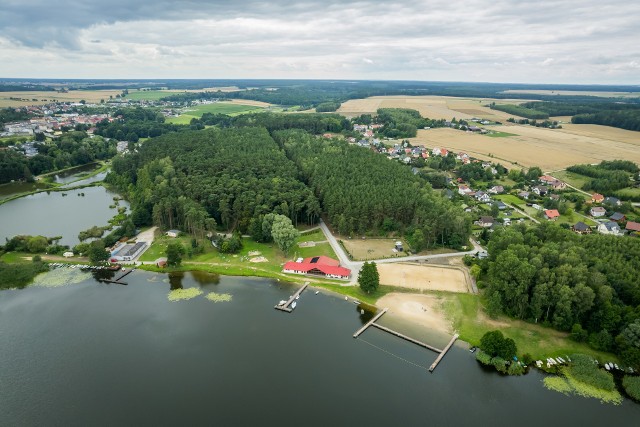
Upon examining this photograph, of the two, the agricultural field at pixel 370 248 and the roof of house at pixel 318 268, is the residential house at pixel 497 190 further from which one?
the roof of house at pixel 318 268

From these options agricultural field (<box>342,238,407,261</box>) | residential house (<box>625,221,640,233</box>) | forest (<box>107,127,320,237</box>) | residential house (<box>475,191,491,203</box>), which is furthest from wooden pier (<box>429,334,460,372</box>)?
residential house (<box>475,191,491,203</box>)

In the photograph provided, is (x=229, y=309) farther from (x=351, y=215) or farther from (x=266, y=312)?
(x=351, y=215)

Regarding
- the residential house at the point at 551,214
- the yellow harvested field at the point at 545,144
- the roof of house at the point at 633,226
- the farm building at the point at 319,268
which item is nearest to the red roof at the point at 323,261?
the farm building at the point at 319,268

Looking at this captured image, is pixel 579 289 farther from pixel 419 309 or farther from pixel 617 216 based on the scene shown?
pixel 617 216

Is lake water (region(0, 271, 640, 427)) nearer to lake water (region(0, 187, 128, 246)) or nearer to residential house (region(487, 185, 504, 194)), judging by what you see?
lake water (region(0, 187, 128, 246))

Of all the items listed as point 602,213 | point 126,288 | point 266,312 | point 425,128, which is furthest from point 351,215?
point 425,128

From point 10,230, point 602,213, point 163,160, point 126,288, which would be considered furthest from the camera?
point 163,160
